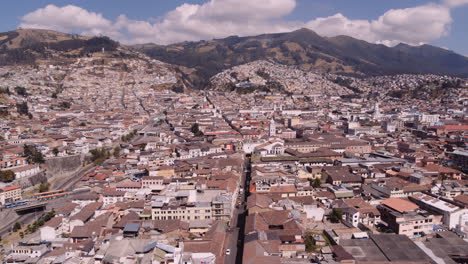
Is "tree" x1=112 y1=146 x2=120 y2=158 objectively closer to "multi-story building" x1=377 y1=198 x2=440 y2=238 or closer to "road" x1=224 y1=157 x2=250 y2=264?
"road" x1=224 y1=157 x2=250 y2=264

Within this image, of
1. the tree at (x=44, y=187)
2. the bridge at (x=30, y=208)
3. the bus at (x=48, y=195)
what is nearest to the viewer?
the bridge at (x=30, y=208)

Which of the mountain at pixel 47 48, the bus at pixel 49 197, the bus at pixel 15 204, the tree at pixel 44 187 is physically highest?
the mountain at pixel 47 48

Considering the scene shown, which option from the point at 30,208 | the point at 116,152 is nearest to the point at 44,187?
the point at 30,208

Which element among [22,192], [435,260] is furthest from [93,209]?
[435,260]

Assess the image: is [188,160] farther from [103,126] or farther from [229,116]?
[229,116]

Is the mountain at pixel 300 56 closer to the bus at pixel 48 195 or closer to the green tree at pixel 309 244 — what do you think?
the bus at pixel 48 195

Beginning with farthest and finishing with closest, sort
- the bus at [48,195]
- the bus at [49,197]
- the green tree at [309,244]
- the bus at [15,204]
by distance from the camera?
1. the bus at [48,195]
2. the bus at [49,197]
3. the bus at [15,204]
4. the green tree at [309,244]

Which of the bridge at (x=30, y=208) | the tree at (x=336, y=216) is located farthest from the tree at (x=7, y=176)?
the tree at (x=336, y=216)

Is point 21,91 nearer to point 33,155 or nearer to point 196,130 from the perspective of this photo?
point 33,155
